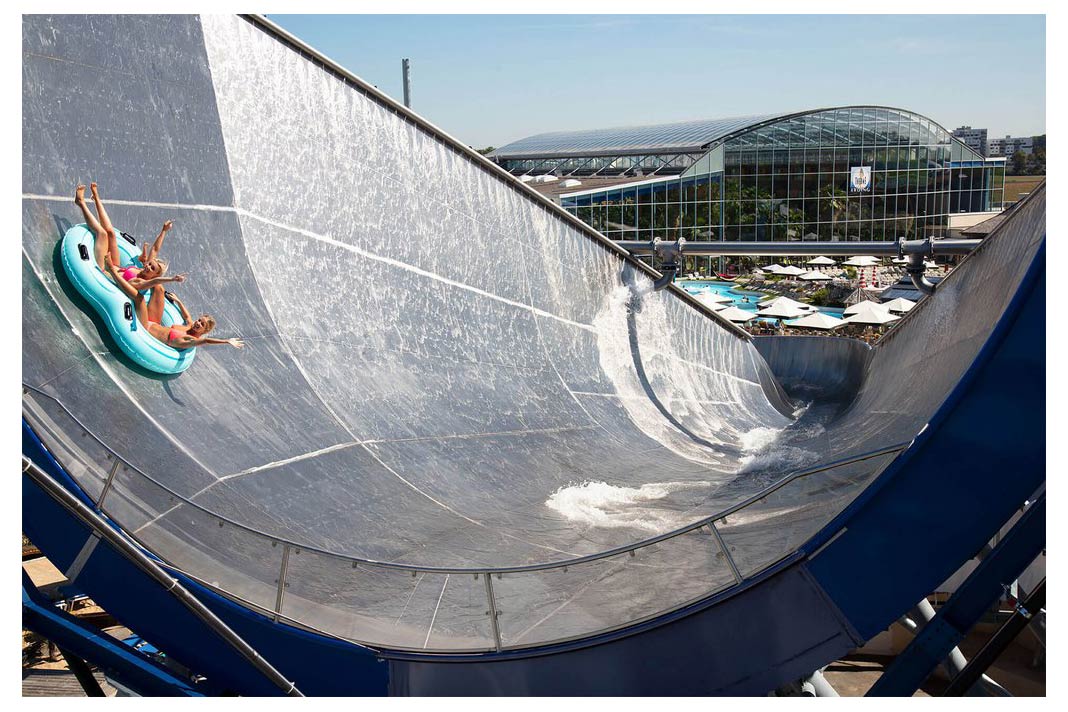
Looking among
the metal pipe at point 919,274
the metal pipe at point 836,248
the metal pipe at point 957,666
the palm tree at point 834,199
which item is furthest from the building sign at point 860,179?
the metal pipe at point 957,666

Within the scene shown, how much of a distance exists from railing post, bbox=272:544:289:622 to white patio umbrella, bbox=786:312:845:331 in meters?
21.9

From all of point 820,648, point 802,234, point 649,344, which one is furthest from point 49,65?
point 802,234

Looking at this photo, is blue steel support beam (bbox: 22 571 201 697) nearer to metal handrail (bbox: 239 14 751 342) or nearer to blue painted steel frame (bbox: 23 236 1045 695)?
blue painted steel frame (bbox: 23 236 1045 695)

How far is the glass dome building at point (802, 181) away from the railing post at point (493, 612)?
29.6 meters

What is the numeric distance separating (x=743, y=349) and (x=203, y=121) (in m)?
8.37

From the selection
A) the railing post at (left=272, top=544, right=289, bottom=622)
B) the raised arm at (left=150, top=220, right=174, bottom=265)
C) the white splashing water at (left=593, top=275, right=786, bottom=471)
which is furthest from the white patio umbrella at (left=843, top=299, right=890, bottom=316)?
the railing post at (left=272, top=544, right=289, bottom=622)

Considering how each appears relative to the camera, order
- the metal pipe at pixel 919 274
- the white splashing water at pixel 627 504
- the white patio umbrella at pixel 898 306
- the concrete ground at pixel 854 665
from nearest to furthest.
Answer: the white splashing water at pixel 627 504
the concrete ground at pixel 854 665
the metal pipe at pixel 919 274
the white patio umbrella at pixel 898 306

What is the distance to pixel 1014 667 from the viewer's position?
8.34 m

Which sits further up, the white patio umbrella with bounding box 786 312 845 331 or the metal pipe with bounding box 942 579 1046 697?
the white patio umbrella with bounding box 786 312 845 331

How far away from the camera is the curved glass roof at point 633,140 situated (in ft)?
126

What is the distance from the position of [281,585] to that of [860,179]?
3592 centimetres

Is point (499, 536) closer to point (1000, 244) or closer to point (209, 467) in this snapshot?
point (209, 467)

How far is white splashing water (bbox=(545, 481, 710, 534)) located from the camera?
7090 mm

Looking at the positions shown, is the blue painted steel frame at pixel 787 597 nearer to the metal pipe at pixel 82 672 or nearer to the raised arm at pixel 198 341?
the metal pipe at pixel 82 672
